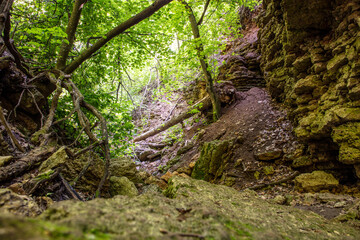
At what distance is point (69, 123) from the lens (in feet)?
16.7

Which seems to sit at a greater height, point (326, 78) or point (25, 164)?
point (326, 78)

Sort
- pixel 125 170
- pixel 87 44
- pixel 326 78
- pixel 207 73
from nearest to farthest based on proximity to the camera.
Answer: pixel 326 78, pixel 125 170, pixel 87 44, pixel 207 73

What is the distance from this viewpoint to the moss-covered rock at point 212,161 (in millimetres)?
5605

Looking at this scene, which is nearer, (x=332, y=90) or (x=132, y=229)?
(x=132, y=229)

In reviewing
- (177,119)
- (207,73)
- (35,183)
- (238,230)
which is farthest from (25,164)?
(177,119)

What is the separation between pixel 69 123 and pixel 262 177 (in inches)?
235

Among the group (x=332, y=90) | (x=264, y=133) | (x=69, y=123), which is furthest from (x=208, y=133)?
(x=69, y=123)

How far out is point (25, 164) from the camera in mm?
2350

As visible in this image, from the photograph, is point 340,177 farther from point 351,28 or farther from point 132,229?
point 132,229

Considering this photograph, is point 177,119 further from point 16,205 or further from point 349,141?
point 16,205

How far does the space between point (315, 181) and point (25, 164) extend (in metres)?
5.55

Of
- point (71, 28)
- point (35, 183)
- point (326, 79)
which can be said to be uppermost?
point (71, 28)

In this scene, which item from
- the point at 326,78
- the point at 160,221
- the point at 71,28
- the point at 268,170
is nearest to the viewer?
the point at 160,221

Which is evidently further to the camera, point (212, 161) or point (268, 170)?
point (212, 161)
